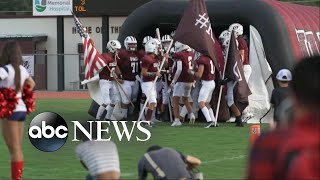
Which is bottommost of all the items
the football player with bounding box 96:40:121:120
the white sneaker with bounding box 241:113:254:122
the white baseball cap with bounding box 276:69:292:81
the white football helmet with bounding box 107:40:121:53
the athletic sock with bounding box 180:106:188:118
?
the white sneaker with bounding box 241:113:254:122

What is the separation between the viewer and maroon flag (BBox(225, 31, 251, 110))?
58.0 ft

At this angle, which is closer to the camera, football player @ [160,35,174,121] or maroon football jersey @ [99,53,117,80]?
football player @ [160,35,174,121]

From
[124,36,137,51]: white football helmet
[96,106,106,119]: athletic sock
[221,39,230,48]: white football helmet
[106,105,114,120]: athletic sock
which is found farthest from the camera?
[96,106,106,119]: athletic sock

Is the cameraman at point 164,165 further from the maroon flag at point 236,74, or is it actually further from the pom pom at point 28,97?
the maroon flag at point 236,74

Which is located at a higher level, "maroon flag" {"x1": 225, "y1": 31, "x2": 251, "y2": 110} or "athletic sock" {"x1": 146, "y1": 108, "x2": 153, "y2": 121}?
"maroon flag" {"x1": 225, "y1": 31, "x2": 251, "y2": 110}

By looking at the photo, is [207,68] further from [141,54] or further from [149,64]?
[141,54]

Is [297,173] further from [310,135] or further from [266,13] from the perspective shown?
[266,13]

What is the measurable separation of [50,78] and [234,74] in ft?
79.6

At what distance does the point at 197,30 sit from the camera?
1803 centimetres

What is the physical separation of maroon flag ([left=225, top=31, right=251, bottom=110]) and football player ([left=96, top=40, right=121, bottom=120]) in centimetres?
244

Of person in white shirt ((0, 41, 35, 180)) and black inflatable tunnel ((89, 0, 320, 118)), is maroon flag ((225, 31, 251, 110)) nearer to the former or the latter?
black inflatable tunnel ((89, 0, 320, 118))

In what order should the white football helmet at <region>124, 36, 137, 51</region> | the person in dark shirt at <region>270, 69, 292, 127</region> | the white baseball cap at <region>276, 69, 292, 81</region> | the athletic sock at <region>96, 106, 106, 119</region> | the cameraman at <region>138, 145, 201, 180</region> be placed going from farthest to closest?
the athletic sock at <region>96, 106, 106, 119</region> < the white football helmet at <region>124, 36, 137, 51</region> < the white baseball cap at <region>276, 69, 292, 81</region> < the person in dark shirt at <region>270, 69, 292, 127</region> < the cameraman at <region>138, 145, 201, 180</region>

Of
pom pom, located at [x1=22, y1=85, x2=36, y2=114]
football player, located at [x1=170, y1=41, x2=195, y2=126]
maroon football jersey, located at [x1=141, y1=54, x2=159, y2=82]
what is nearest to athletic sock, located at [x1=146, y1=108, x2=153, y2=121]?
football player, located at [x1=170, y1=41, x2=195, y2=126]

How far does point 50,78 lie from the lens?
4103cm
